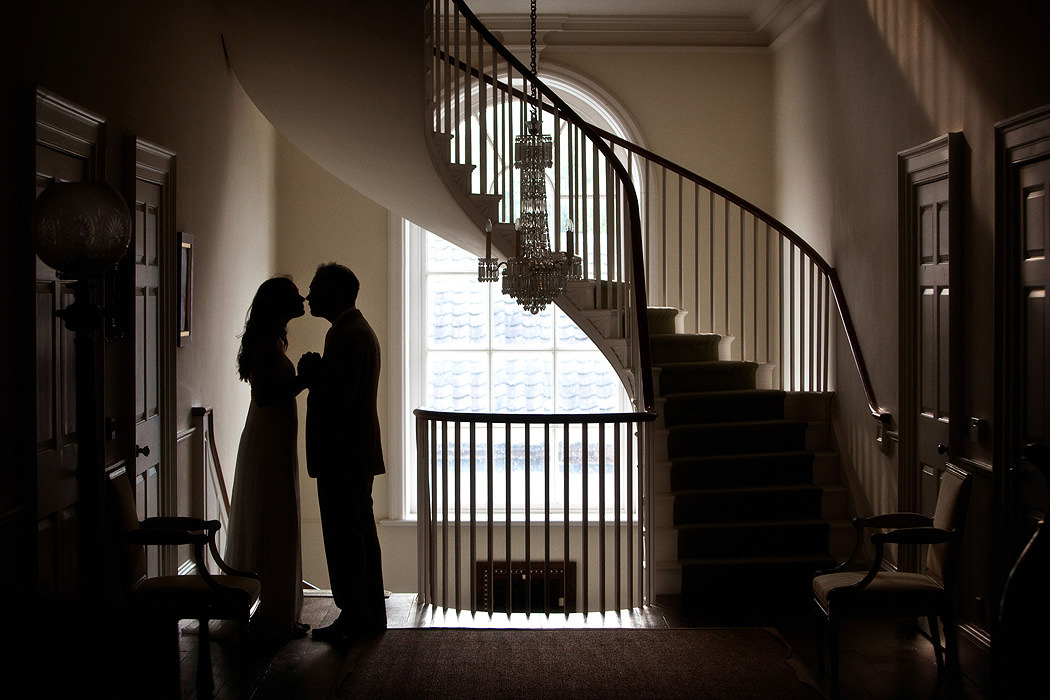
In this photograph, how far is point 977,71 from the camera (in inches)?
151

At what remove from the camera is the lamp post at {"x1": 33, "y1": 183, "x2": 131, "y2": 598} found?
257 cm

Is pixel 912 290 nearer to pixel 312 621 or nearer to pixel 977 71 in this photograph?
pixel 977 71

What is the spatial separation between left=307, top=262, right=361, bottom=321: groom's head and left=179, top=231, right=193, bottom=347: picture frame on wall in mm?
1099

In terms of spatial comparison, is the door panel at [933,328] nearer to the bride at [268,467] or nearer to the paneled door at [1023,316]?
the paneled door at [1023,316]

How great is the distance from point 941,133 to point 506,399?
4.28m

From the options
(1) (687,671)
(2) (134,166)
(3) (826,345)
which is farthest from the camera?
(3) (826,345)

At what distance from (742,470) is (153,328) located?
10.3ft

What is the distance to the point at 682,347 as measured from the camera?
19.8ft

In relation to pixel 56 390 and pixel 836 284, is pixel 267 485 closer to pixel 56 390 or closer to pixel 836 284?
pixel 56 390

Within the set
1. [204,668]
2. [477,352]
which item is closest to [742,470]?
[477,352]

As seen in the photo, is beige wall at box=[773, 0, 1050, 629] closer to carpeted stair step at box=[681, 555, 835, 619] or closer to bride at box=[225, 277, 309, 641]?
carpeted stair step at box=[681, 555, 835, 619]

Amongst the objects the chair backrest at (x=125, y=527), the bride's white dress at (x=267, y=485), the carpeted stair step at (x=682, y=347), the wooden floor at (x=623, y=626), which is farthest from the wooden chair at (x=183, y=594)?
the carpeted stair step at (x=682, y=347)

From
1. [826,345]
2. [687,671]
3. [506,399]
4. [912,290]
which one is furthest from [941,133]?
[506,399]

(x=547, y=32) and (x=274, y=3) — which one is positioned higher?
(x=547, y=32)
